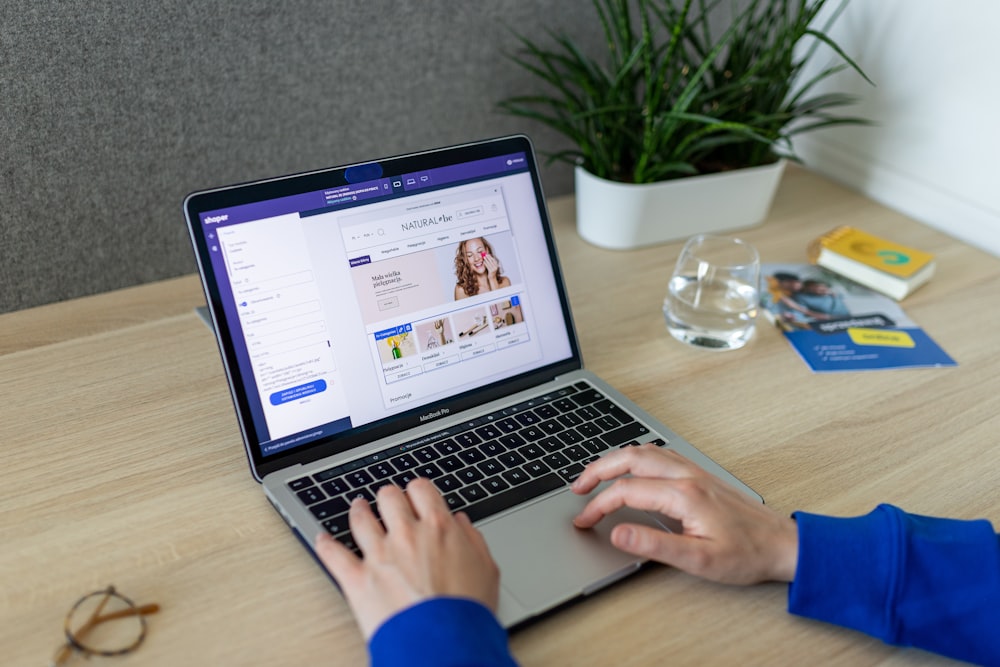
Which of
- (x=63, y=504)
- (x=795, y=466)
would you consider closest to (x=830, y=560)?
(x=795, y=466)

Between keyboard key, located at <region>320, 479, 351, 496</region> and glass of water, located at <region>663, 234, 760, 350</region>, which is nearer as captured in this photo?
keyboard key, located at <region>320, 479, 351, 496</region>

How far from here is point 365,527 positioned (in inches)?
22.2

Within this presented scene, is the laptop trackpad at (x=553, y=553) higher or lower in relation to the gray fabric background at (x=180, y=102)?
lower

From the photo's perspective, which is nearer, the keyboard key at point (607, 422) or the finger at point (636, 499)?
the finger at point (636, 499)

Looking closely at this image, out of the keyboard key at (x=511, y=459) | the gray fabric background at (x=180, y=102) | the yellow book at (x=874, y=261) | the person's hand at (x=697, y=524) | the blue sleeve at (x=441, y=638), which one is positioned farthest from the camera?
the yellow book at (x=874, y=261)

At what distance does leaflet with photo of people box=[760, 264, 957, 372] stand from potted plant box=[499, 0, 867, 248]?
135 mm

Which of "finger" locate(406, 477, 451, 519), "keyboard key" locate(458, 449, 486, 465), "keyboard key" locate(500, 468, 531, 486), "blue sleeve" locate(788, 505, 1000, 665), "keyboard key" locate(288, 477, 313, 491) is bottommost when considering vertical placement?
"blue sleeve" locate(788, 505, 1000, 665)

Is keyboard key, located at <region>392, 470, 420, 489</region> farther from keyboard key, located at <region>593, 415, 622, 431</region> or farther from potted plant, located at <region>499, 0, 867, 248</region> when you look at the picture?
potted plant, located at <region>499, 0, 867, 248</region>

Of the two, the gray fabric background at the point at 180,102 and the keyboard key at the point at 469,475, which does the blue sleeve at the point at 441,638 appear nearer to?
the keyboard key at the point at 469,475

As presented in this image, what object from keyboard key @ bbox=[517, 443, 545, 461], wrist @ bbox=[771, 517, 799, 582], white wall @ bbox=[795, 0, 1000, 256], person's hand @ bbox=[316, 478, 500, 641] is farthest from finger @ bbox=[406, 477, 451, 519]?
white wall @ bbox=[795, 0, 1000, 256]

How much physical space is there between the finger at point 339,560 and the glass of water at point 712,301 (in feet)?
1.60

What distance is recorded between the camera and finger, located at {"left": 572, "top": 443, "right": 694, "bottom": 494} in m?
0.62

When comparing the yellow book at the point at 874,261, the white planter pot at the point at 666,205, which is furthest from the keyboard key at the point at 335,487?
the yellow book at the point at 874,261

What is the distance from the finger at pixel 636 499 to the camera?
59 cm
